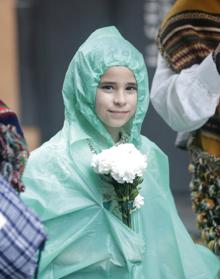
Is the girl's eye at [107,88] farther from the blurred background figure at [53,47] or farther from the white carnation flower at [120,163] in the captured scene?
the blurred background figure at [53,47]

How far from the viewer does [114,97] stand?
4770 millimetres

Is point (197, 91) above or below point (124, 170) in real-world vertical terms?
above

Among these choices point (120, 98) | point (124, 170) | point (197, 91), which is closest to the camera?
point (124, 170)

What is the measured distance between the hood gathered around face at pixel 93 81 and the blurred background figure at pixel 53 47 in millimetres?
4310

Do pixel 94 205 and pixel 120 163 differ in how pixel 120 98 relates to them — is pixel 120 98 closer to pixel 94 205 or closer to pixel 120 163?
pixel 120 163

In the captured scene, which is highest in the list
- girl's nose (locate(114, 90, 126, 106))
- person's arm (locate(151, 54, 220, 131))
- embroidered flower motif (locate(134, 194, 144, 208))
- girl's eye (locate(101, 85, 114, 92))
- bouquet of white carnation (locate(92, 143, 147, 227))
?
girl's eye (locate(101, 85, 114, 92))

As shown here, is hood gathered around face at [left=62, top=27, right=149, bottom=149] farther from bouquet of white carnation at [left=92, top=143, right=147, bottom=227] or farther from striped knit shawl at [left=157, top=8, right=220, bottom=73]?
striped knit shawl at [left=157, top=8, right=220, bottom=73]

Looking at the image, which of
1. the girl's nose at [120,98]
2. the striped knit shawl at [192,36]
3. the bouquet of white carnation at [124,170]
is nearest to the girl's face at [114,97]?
the girl's nose at [120,98]

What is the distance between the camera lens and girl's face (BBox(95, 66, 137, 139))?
4766 mm

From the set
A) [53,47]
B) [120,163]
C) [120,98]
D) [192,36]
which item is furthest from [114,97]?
[53,47]

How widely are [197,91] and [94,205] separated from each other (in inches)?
29.6

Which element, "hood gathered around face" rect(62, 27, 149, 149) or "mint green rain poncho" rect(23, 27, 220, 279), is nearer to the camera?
"mint green rain poncho" rect(23, 27, 220, 279)

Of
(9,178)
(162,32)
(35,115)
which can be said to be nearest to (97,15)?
(35,115)

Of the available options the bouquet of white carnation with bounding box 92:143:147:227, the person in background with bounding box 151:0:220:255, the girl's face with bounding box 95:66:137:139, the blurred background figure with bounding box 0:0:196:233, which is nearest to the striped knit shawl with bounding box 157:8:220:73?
the person in background with bounding box 151:0:220:255
